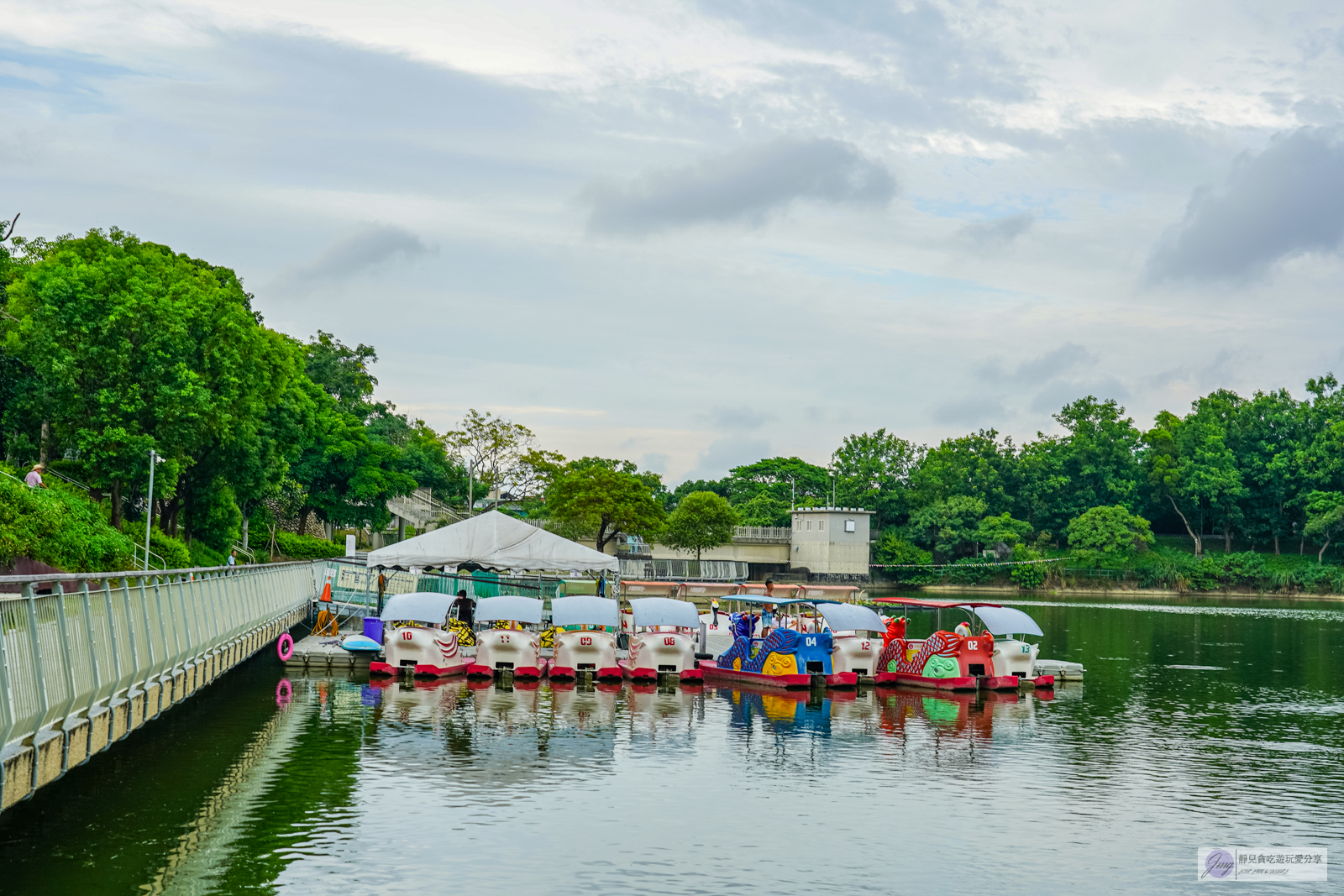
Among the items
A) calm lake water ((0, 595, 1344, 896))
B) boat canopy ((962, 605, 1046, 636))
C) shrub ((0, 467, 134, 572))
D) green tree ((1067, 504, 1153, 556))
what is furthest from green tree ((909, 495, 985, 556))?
shrub ((0, 467, 134, 572))

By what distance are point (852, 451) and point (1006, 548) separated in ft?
59.2

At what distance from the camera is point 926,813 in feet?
56.6

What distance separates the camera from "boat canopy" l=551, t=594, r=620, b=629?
31.7 m

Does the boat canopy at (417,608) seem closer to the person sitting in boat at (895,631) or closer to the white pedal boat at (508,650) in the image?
the white pedal boat at (508,650)

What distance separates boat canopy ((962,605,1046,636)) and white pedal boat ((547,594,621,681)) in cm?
953

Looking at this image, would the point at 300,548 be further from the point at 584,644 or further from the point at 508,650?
the point at 584,644

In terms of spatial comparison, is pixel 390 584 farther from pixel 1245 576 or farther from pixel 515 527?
pixel 1245 576

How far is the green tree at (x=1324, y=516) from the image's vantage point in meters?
107

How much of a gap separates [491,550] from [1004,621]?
14261 mm

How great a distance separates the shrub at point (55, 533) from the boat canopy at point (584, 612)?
11585 millimetres

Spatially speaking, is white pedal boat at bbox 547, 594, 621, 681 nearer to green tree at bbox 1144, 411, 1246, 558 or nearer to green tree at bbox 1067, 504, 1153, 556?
green tree at bbox 1067, 504, 1153, 556

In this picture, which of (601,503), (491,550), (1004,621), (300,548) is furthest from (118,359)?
(601,503)

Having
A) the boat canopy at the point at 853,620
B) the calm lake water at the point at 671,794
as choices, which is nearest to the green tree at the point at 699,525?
the boat canopy at the point at 853,620

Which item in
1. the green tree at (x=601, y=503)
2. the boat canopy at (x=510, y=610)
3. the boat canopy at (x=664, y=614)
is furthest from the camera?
the green tree at (x=601, y=503)
